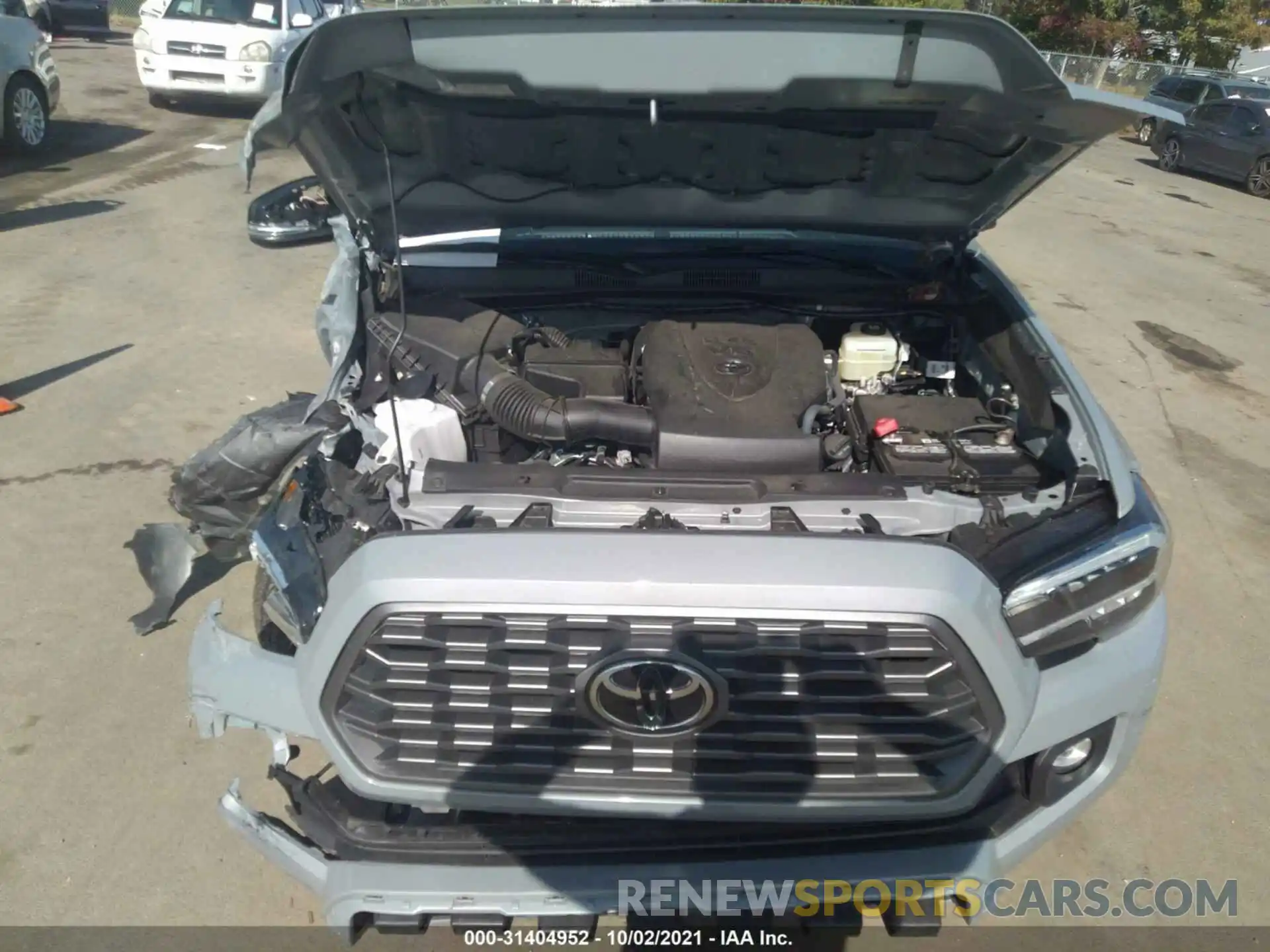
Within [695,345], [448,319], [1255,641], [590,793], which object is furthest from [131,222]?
[1255,641]

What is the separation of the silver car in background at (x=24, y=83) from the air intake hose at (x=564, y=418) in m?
9.03

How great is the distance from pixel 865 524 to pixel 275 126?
1699 mm

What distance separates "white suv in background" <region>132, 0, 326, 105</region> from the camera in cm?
1102

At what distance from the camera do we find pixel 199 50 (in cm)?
1105

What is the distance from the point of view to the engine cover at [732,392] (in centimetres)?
239

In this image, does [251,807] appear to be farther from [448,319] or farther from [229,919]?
[448,319]

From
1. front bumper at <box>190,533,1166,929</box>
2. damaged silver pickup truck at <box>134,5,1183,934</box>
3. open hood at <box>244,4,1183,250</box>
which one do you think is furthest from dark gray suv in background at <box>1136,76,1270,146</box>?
front bumper at <box>190,533,1166,929</box>

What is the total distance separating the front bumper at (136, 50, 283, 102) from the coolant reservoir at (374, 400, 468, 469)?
1023 cm

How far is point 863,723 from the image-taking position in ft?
6.05

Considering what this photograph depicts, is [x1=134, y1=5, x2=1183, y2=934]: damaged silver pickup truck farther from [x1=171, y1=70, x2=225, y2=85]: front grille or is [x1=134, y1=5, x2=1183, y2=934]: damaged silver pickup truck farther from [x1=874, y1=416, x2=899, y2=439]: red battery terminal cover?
[x1=171, y1=70, x2=225, y2=85]: front grille

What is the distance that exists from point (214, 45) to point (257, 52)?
20.1 inches

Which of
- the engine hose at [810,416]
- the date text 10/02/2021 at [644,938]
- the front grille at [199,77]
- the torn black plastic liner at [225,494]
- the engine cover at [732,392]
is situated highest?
the engine cover at [732,392]

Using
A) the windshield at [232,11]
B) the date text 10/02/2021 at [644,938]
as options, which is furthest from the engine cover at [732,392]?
the windshield at [232,11]

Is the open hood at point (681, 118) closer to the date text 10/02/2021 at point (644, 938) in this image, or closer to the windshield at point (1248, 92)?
the date text 10/02/2021 at point (644, 938)
